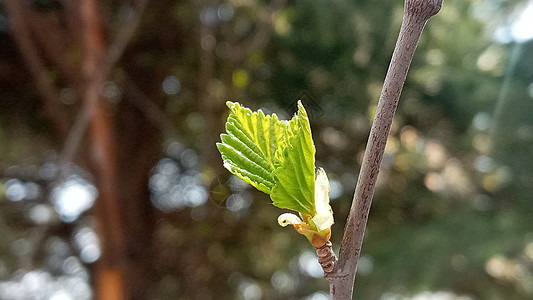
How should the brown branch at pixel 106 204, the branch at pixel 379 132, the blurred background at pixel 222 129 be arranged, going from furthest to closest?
the brown branch at pixel 106 204, the blurred background at pixel 222 129, the branch at pixel 379 132

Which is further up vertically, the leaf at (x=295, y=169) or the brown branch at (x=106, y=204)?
the brown branch at (x=106, y=204)

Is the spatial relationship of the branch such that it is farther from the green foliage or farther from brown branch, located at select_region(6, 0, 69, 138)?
brown branch, located at select_region(6, 0, 69, 138)

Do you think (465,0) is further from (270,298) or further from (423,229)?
(270,298)

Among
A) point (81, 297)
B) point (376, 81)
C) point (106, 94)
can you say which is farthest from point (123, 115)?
point (376, 81)

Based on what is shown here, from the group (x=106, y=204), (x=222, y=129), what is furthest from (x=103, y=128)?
(x=222, y=129)

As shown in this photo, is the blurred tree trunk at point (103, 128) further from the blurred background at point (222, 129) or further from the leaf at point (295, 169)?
the leaf at point (295, 169)

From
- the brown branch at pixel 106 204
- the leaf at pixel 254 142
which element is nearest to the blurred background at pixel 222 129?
the brown branch at pixel 106 204

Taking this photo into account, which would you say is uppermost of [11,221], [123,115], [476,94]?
[123,115]

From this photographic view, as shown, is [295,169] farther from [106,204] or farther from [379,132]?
[106,204]
